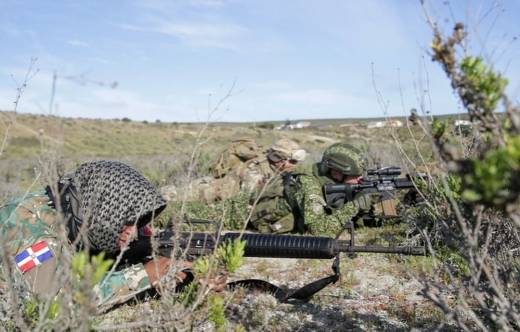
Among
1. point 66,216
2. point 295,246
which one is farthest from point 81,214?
point 295,246

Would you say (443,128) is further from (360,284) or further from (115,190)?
(360,284)

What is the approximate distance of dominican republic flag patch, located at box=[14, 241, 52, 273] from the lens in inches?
121

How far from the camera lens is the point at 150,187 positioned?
334cm

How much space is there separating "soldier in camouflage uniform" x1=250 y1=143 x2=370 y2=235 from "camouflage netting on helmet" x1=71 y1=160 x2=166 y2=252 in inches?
124

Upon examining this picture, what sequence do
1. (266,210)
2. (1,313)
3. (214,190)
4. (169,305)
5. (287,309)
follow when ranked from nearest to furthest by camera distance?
(169,305), (1,313), (287,309), (266,210), (214,190)

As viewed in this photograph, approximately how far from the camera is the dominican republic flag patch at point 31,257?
121 inches

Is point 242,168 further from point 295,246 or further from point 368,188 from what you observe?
point 295,246

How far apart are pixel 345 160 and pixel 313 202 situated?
27.8 inches

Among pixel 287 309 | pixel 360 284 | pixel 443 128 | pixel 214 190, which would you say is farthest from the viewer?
pixel 214 190

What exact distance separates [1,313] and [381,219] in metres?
4.99

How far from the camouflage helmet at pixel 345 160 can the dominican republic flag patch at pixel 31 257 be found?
163 inches

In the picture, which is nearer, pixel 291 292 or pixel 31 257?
pixel 31 257

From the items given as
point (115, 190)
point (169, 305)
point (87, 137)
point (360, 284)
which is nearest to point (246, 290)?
point (360, 284)

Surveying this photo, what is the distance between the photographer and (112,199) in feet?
10.6
